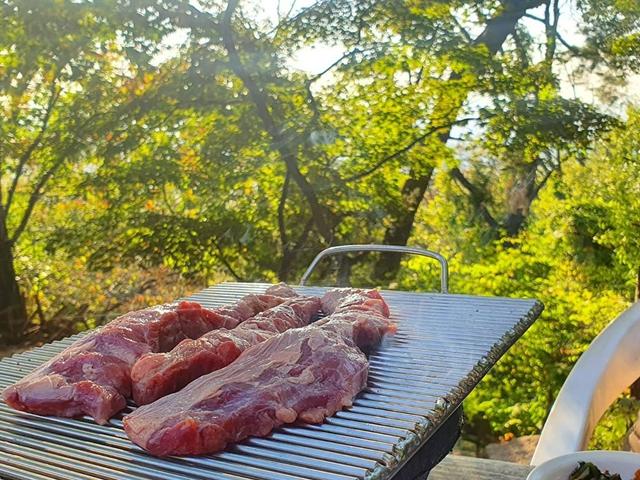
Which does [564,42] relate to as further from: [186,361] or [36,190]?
[186,361]

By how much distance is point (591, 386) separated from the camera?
6.63 feet

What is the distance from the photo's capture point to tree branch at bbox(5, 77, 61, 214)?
14.8ft

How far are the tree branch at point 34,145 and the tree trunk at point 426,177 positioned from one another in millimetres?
2144

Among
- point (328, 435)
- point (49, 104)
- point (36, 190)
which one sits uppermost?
point (49, 104)

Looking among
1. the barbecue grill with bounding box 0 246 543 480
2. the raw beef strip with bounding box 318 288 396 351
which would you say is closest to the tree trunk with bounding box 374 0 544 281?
the raw beef strip with bounding box 318 288 396 351

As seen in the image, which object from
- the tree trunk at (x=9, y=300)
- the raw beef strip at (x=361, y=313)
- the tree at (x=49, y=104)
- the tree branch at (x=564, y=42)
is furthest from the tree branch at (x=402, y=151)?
the raw beef strip at (x=361, y=313)

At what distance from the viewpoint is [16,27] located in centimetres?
434

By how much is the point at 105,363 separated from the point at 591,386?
124cm

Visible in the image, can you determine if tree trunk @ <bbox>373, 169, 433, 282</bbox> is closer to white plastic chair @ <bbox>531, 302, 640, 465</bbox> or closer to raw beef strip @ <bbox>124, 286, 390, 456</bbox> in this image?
white plastic chair @ <bbox>531, 302, 640, 465</bbox>

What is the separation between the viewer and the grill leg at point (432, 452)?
5.58ft

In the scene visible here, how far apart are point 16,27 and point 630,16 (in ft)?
11.3

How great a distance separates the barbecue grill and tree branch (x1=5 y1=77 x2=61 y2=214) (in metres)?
2.76

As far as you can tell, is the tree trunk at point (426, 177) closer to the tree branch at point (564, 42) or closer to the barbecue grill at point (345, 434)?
the tree branch at point (564, 42)

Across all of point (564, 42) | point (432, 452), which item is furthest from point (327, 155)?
point (432, 452)
